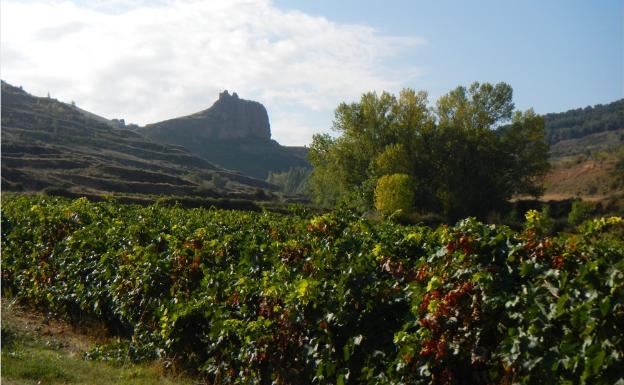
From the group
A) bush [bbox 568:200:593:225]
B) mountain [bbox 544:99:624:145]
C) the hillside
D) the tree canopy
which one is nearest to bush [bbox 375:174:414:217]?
the tree canopy

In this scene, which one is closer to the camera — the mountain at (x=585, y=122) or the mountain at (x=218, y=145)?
the mountain at (x=585, y=122)

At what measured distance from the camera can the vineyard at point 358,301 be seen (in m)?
3.58

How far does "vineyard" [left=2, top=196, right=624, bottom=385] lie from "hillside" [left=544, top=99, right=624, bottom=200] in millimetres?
55869

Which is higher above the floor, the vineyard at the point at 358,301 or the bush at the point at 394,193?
the bush at the point at 394,193

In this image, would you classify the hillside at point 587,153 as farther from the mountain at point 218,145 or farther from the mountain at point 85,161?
the mountain at point 218,145

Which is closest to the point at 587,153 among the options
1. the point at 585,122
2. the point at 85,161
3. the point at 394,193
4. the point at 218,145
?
the point at 585,122

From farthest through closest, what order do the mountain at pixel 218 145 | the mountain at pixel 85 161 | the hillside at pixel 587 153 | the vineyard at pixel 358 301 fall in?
the mountain at pixel 218 145, the hillside at pixel 587 153, the mountain at pixel 85 161, the vineyard at pixel 358 301

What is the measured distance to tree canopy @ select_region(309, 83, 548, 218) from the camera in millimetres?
54719

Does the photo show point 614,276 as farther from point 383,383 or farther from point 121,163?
point 121,163

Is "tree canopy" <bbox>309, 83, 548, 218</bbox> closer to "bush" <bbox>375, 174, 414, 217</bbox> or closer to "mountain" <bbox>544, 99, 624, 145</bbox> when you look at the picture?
"bush" <bbox>375, 174, 414, 217</bbox>

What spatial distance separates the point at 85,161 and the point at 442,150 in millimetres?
44706

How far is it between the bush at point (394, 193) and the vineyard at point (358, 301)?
39.9m

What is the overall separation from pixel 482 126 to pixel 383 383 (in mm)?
55908

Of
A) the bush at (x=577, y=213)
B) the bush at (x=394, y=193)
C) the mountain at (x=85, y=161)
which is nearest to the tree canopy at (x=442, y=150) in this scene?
the bush at (x=394, y=193)
